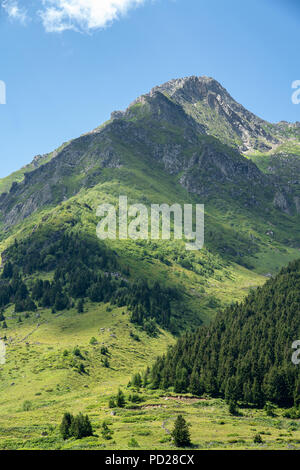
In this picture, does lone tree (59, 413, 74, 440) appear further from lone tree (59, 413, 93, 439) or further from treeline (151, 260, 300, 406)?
treeline (151, 260, 300, 406)

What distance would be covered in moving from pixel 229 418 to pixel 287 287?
3623 inches

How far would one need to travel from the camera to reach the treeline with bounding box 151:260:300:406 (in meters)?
111

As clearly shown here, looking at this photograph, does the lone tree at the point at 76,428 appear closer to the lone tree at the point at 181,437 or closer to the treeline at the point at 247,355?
the lone tree at the point at 181,437

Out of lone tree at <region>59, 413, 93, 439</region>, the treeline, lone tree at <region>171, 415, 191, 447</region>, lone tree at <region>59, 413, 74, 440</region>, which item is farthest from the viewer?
the treeline

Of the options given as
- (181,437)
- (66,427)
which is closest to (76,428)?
(66,427)

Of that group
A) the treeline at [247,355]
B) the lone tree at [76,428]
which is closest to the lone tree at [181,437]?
the lone tree at [76,428]

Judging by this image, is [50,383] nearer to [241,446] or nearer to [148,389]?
[148,389]

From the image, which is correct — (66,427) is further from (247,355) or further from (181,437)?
(247,355)

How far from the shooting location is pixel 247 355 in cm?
12850

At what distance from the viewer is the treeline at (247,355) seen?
110688 millimetres

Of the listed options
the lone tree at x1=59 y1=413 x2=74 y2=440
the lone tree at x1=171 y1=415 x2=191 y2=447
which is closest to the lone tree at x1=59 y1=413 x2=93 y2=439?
the lone tree at x1=59 y1=413 x2=74 y2=440
